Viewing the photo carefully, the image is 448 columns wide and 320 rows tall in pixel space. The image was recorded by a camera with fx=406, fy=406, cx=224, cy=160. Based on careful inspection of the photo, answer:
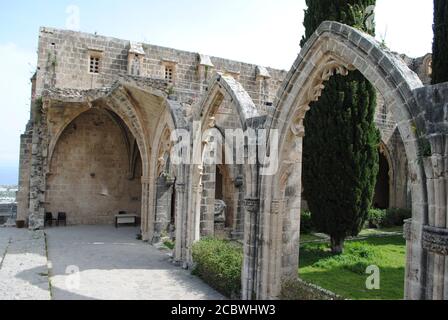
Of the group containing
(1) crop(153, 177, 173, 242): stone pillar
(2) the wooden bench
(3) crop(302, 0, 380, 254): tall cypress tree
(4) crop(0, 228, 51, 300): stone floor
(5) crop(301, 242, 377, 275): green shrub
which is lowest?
(4) crop(0, 228, 51, 300): stone floor

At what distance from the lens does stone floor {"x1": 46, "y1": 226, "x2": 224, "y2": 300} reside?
6695 millimetres

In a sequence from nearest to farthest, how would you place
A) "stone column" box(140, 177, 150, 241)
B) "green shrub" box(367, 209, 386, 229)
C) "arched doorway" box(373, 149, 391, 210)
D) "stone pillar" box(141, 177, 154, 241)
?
"stone pillar" box(141, 177, 154, 241)
"stone column" box(140, 177, 150, 241)
"green shrub" box(367, 209, 386, 229)
"arched doorway" box(373, 149, 391, 210)

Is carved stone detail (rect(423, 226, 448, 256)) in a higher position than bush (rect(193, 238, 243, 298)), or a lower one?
higher

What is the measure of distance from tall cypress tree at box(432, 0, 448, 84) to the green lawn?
415 cm

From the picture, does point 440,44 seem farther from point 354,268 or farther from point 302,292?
point 302,292

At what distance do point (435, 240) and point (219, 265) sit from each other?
425cm

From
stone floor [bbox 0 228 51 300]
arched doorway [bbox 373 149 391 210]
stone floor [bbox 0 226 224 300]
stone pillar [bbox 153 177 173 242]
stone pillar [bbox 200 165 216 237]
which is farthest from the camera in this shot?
arched doorway [bbox 373 149 391 210]

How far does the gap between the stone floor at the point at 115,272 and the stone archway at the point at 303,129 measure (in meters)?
1.35

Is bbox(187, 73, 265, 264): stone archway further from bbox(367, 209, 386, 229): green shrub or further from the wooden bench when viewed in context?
bbox(367, 209, 386, 229): green shrub

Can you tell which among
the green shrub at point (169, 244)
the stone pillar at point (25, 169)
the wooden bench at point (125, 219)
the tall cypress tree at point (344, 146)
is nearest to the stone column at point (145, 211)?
the green shrub at point (169, 244)

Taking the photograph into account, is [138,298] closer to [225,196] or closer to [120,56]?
[225,196]

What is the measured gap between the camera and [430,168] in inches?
146

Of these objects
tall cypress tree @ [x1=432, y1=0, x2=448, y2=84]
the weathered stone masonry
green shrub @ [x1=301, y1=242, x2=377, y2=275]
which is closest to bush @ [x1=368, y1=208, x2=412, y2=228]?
the weathered stone masonry

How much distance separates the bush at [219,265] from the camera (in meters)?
6.78
